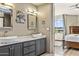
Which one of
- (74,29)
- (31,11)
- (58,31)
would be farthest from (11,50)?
(74,29)

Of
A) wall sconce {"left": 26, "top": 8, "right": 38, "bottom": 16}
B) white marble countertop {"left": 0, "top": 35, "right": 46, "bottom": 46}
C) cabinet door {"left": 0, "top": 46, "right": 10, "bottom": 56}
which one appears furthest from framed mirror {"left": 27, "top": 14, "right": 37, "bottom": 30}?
cabinet door {"left": 0, "top": 46, "right": 10, "bottom": 56}

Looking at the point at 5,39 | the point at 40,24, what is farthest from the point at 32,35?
the point at 5,39

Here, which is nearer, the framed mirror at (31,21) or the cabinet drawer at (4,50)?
the cabinet drawer at (4,50)

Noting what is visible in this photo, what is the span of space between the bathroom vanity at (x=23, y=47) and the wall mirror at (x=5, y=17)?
0.97 ft

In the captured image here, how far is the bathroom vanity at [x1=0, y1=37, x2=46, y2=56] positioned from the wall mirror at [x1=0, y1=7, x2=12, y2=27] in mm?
295

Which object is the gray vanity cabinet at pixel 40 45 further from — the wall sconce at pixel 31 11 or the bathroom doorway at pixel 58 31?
the wall sconce at pixel 31 11

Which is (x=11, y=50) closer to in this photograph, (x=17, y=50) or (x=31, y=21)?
(x=17, y=50)

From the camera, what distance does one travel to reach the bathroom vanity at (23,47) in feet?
6.66

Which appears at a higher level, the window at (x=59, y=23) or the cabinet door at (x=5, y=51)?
the window at (x=59, y=23)

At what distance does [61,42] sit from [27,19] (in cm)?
74

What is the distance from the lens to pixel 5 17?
2.15m

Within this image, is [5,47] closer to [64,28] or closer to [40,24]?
[40,24]

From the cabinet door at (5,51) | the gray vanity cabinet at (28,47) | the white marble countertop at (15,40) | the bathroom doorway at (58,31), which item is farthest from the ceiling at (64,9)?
the cabinet door at (5,51)

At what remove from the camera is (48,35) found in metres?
2.15
